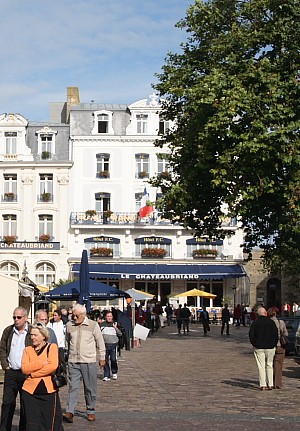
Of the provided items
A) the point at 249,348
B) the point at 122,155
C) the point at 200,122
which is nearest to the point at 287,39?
the point at 200,122

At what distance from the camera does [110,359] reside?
1839 centimetres

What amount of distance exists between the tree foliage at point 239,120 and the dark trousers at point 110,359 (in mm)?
9533

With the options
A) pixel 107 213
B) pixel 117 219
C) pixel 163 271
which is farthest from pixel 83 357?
pixel 117 219

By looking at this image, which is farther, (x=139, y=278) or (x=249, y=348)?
(x=139, y=278)

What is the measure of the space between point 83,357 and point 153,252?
146 feet

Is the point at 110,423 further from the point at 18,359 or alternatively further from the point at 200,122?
the point at 200,122

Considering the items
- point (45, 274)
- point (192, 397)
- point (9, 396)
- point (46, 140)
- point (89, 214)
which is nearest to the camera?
point (9, 396)

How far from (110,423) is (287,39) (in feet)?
61.0

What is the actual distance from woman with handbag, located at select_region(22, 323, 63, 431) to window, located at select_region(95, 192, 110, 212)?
4859cm

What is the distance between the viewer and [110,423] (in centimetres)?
1180

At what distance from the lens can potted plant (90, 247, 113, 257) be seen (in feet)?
185

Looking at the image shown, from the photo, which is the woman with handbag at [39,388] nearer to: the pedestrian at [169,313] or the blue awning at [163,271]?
the pedestrian at [169,313]

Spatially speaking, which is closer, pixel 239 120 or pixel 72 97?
pixel 239 120

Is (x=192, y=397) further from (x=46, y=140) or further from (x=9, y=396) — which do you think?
(x=46, y=140)
